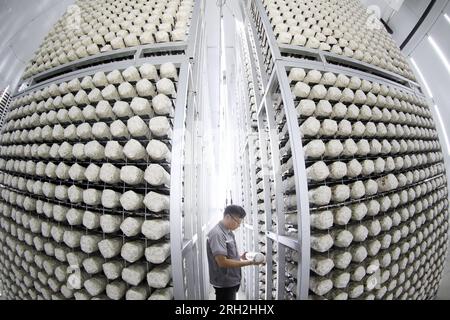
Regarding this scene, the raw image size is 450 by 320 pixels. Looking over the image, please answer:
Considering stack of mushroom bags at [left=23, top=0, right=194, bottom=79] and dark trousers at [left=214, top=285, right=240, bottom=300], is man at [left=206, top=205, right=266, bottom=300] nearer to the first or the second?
dark trousers at [left=214, top=285, right=240, bottom=300]

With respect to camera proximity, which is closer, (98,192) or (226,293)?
(98,192)

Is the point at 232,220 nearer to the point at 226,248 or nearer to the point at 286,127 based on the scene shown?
the point at 226,248

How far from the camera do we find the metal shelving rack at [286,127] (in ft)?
3.78

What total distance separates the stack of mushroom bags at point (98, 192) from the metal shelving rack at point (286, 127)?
70 centimetres

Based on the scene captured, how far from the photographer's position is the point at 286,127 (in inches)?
59.4

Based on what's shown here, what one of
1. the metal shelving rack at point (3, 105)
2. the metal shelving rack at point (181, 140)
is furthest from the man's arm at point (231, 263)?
the metal shelving rack at point (3, 105)

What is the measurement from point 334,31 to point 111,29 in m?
1.97

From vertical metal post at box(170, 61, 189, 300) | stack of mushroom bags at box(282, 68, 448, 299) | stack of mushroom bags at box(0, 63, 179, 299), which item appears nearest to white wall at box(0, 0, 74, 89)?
stack of mushroom bags at box(0, 63, 179, 299)

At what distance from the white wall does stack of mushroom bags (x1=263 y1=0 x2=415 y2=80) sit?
3.32m

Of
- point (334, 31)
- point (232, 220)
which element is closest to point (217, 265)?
point (232, 220)

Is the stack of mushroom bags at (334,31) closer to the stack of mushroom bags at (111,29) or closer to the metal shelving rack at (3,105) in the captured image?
the stack of mushroom bags at (111,29)
